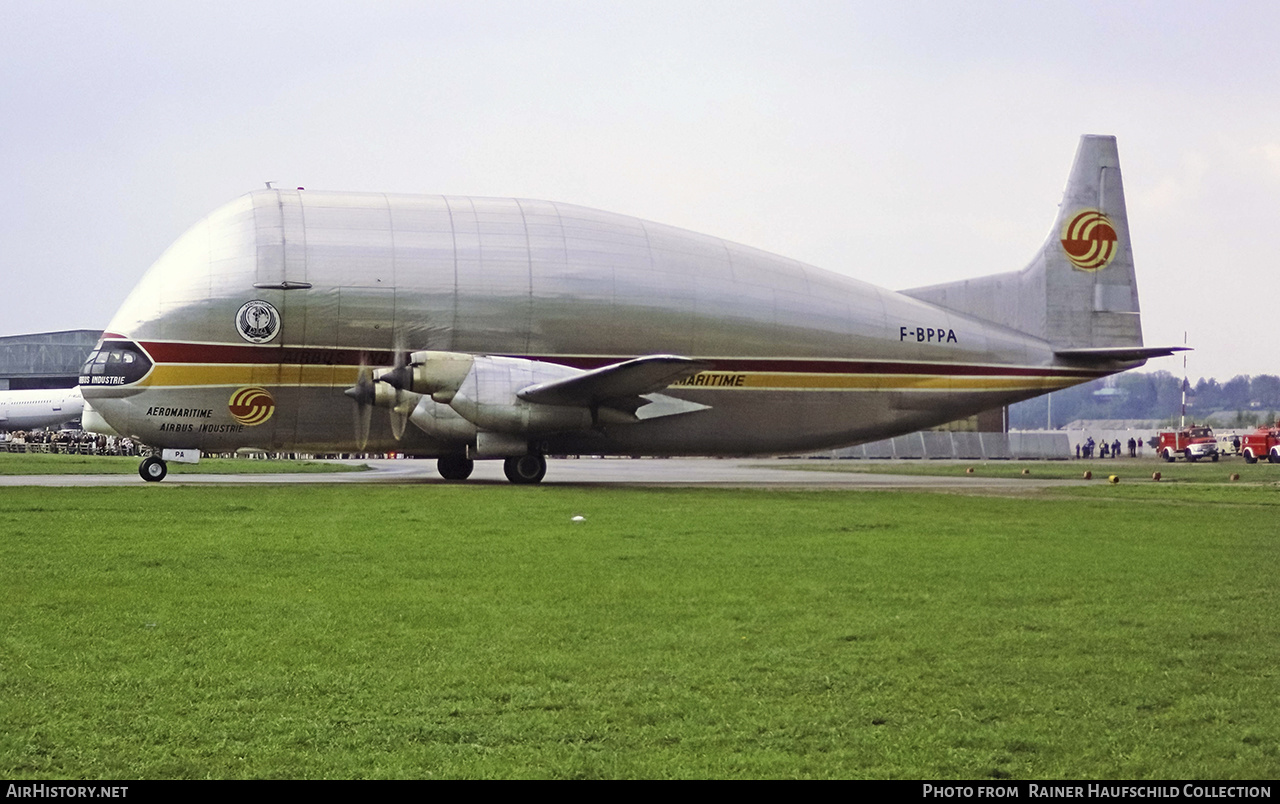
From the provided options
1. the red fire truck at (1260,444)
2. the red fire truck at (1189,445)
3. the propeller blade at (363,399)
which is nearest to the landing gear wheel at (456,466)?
the propeller blade at (363,399)

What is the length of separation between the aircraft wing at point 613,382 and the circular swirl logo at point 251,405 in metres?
6.80

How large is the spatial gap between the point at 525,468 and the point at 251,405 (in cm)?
761

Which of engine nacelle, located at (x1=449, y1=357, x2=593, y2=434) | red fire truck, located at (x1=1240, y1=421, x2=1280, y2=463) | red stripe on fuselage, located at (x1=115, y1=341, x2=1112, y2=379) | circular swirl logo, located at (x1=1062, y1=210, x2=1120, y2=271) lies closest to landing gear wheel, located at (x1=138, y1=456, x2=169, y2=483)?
red stripe on fuselage, located at (x1=115, y1=341, x2=1112, y2=379)

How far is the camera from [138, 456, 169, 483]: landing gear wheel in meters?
32.1

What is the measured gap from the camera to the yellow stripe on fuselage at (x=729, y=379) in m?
31.3

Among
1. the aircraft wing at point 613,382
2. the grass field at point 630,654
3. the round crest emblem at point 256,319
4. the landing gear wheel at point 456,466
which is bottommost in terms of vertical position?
the landing gear wheel at point 456,466

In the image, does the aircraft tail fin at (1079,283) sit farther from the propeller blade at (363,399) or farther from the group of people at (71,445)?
the group of people at (71,445)

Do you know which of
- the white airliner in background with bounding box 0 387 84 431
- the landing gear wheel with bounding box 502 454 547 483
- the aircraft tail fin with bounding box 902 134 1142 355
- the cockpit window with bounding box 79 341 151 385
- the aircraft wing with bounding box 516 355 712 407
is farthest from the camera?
the white airliner in background with bounding box 0 387 84 431

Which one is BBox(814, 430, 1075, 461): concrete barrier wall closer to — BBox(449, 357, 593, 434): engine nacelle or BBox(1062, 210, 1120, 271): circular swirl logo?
BBox(1062, 210, 1120, 271): circular swirl logo

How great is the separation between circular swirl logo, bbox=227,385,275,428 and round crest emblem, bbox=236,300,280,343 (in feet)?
4.94

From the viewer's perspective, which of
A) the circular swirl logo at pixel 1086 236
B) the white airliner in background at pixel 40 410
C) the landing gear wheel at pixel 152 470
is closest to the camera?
the landing gear wheel at pixel 152 470

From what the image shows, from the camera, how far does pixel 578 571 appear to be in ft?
44.0

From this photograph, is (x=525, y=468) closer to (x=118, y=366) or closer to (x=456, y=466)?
(x=456, y=466)

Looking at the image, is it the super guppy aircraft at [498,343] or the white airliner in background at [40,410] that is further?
the white airliner in background at [40,410]
